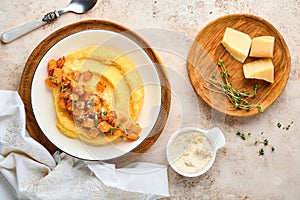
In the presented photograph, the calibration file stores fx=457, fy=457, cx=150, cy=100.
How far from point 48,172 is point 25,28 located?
0.64 metres

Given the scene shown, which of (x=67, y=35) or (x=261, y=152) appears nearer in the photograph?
(x=67, y=35)

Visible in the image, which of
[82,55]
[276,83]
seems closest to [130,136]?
[82,55]

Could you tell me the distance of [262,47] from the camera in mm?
1991

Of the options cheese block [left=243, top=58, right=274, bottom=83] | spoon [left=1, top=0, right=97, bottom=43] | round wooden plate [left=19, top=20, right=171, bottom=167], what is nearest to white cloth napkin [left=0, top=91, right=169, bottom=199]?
round wooden plate [left=19, top=20, right=171, bottom=167]

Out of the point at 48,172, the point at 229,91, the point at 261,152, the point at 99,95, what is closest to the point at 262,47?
the point at 229,91

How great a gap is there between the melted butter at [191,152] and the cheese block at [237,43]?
0.39 metres

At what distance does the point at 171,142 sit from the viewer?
2.00m

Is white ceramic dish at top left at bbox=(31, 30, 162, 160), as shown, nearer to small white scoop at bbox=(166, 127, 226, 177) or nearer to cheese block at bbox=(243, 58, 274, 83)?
small white scoop at bbox=(166, 127, 226, 177)

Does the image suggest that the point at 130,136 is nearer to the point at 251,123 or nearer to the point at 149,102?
the point at 149,102

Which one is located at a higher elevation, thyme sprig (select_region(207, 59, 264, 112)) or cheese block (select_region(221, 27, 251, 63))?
cheese block (select_region(221, 27, 251, 63))

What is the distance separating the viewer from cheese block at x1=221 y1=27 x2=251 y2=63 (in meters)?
1.99

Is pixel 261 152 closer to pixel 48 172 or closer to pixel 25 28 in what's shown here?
pixel 48 172

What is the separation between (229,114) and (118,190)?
586mm

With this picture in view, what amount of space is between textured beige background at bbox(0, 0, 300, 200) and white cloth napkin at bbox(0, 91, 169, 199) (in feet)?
0.45
